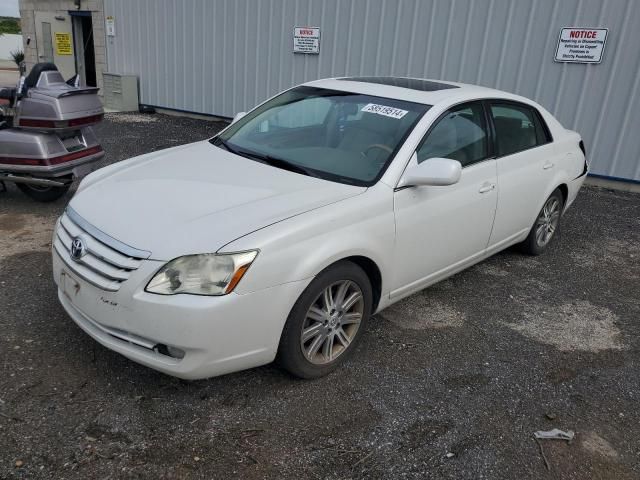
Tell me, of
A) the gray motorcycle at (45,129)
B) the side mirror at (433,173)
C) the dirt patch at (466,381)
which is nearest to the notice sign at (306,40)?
the gray motorcycle at (45,129)

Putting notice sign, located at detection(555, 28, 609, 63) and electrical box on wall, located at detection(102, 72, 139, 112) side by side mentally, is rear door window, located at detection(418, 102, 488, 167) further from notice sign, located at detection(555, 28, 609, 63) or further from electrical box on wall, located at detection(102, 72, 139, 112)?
electrical box on wall, located at detection(102, 72, 139, 112)

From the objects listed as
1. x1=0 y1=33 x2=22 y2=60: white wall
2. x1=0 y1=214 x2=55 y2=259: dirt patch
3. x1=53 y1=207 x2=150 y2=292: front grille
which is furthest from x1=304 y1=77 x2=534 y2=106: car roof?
x1=0 y1=33 x2=22 y2=60: white wall

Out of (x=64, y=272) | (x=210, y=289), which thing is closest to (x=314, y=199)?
(x=210, y=289)

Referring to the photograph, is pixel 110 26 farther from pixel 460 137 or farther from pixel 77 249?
pixel 77 249

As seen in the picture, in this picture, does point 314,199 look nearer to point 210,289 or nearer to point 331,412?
point 210,289

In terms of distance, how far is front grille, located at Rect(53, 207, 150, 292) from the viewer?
8.44 ft

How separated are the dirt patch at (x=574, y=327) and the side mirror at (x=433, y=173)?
1.41m

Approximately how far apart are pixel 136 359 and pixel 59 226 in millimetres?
1036

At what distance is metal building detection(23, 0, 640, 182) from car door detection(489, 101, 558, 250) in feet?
12.1

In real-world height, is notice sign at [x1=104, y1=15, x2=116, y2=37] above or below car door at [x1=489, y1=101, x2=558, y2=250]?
above

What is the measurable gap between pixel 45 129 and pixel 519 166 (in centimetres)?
431

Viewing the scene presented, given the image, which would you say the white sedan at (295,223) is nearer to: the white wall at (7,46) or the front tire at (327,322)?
the front tire at (327,322)

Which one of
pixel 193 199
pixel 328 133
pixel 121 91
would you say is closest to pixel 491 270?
pixel 328 133

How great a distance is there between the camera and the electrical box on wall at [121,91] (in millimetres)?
12797
